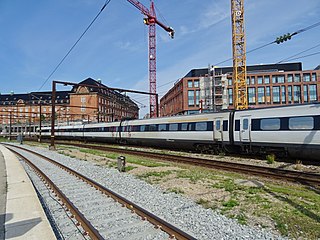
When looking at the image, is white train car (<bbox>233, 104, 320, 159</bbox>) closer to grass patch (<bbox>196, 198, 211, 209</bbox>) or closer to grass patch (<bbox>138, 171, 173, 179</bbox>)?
grass patch (<bbox>138, 171, 173, 179</bbox>)

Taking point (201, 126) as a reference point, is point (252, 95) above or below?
above

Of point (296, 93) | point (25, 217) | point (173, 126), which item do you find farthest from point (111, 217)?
point (296, 93)

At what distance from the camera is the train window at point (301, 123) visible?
42.0ft

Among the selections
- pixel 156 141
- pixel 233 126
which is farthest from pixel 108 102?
pixel 233 126

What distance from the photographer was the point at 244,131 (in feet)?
53.3

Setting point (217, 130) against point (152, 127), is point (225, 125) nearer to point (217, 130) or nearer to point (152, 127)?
point (217, 130)

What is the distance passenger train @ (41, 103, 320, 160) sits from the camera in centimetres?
1303

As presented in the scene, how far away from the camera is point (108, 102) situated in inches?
4220

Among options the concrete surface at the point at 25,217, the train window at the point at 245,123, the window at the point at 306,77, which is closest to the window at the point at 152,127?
the train window at the point at 245,123

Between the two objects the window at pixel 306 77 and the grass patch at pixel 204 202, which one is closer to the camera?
the grass patch at pixel 204 202

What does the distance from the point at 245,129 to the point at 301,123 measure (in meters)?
3.55

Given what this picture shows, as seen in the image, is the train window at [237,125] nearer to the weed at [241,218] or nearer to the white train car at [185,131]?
the white train car at [185,131]

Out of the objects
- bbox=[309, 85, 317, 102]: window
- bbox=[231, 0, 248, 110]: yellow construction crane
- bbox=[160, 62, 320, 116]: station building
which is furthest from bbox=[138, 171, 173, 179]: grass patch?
bbox=[309, 85, 317, 102]: window

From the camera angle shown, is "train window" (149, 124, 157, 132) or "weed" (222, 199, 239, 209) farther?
"train window" (149, 124, 157, 132)
